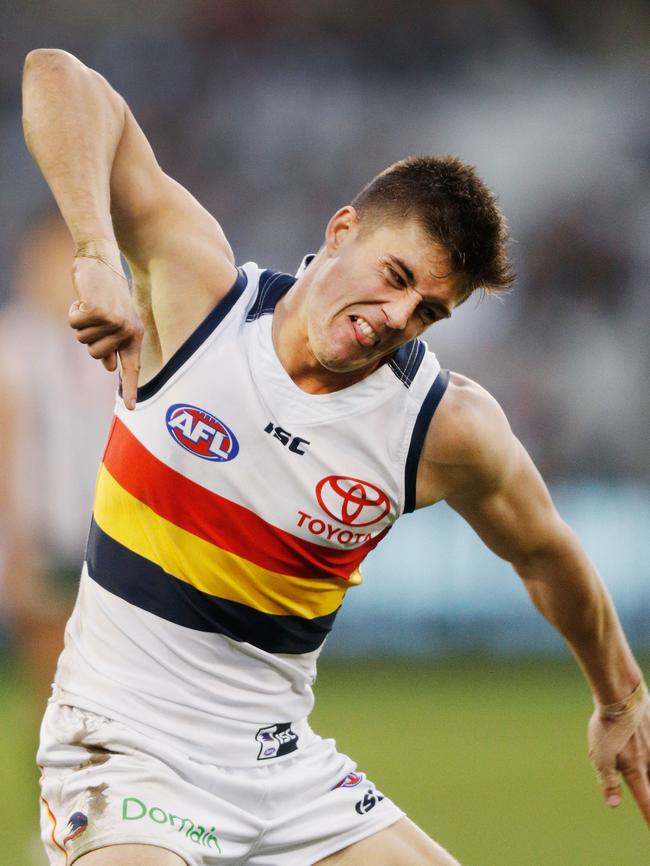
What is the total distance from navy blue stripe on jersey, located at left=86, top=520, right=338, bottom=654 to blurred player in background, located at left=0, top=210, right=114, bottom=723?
120 inches

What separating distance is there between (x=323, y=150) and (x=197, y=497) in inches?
422

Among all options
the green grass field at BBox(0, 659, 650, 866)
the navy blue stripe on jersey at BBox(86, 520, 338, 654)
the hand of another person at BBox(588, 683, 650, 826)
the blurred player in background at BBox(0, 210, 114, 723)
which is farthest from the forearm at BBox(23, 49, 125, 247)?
the green grass field at BBox(0, 659, 650, 866)

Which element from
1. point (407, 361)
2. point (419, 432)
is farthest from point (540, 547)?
point (407, 361)

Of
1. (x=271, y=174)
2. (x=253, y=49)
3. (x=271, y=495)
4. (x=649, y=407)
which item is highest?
(x=253, y=49)

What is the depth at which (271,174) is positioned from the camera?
44.9 feet

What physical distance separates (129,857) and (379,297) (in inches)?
57.9

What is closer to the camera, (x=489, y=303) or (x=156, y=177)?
(x=156, y=177)

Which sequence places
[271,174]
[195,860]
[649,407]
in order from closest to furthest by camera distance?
[195,860] < [649,407] < [271,174]

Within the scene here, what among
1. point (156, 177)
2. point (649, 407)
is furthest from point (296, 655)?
point (649, 407)

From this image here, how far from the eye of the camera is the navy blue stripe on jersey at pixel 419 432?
368 cm

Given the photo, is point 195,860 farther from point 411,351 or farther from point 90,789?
point 411,351

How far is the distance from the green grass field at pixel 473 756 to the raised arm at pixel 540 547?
212 cm

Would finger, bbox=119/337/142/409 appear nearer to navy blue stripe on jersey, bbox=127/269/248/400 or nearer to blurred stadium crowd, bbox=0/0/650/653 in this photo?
navy blue stripe on jersey, bbox=127/269/248/400

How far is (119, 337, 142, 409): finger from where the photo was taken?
2865 mm
